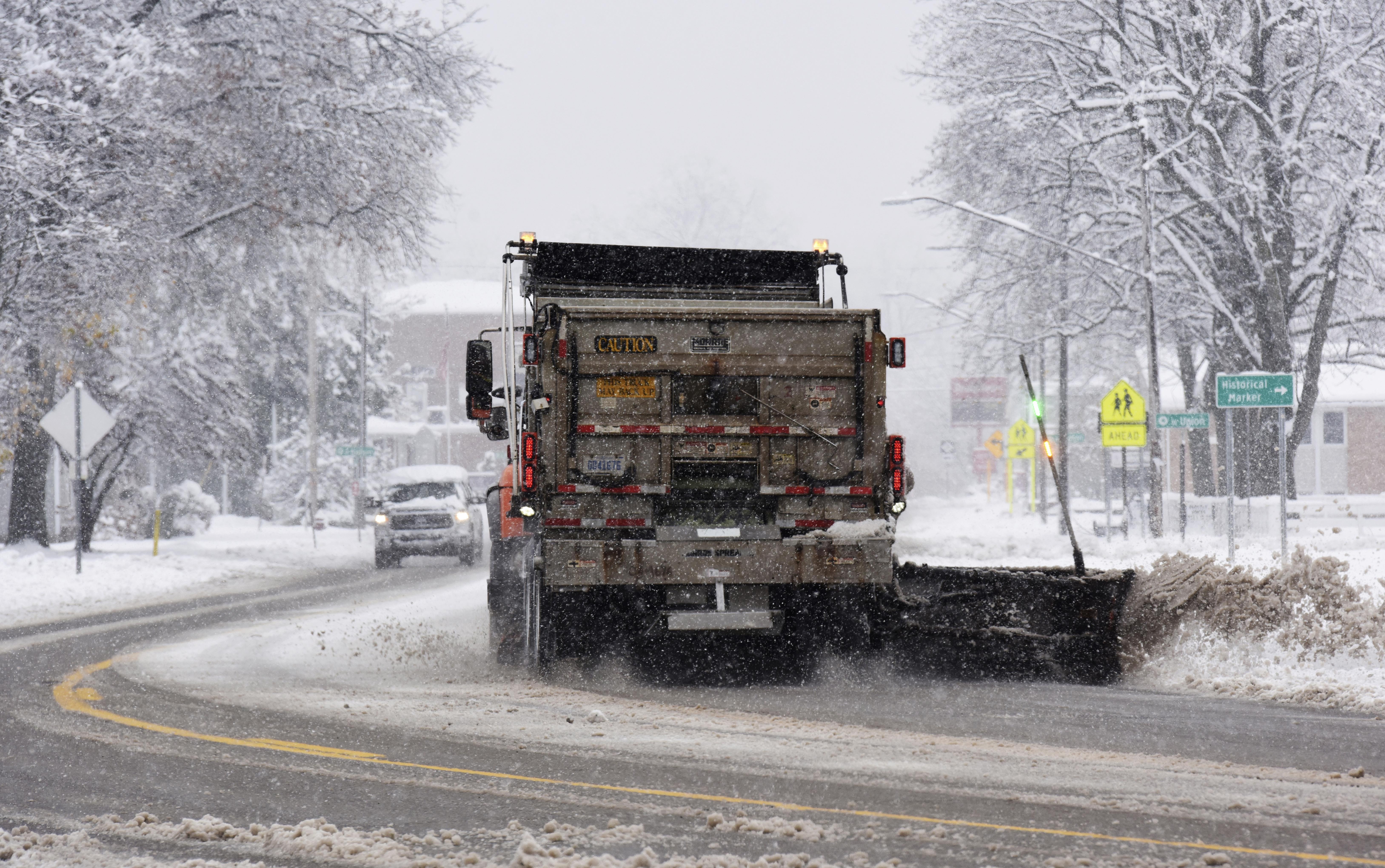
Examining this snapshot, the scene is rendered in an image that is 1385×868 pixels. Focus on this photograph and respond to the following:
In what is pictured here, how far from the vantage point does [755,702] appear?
926cm

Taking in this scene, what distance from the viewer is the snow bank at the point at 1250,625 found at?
33.9ft

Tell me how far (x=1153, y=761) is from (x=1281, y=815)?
3.98 feet

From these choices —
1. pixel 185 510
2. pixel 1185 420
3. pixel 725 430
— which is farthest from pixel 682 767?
pixel 185 510

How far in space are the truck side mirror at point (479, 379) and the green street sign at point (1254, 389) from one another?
425 inches

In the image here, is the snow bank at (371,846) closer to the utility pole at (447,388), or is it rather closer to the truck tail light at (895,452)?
the truck tail light at (895,452)

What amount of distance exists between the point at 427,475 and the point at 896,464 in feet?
67.4

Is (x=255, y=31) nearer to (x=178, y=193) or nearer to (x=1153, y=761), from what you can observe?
(x=178, y=193)

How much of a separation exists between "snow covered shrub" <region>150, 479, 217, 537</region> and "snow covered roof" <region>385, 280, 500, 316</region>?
33.2 metres

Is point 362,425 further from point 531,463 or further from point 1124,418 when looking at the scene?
point 531,463

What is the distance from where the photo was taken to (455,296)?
3533 inches

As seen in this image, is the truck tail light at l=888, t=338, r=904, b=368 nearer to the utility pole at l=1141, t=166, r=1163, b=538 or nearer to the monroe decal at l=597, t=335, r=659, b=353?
the monroe decal at l=597, t=335, r=659, b=353

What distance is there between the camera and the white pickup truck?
2809 cm

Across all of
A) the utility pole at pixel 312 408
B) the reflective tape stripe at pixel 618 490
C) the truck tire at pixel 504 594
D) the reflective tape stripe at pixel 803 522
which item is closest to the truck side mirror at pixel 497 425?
the reflective tape stripe at pixel 618 490

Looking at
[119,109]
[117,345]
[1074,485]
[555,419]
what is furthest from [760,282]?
[1074,485]
